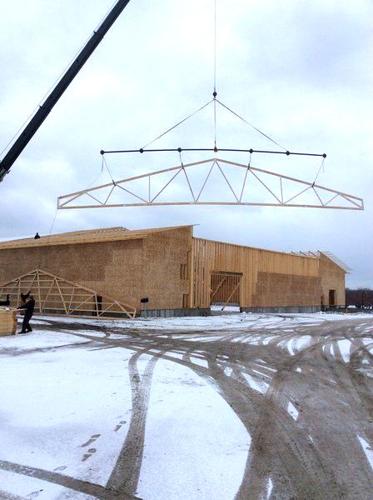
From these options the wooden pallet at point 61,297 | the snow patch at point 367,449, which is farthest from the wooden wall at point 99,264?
the snow patch at point 367,449

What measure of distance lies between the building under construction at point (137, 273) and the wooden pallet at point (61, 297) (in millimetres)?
59

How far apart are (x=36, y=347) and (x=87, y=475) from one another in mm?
9589

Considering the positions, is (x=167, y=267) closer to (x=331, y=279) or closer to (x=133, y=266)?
(x=133, y=266)

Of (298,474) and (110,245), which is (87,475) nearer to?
(298,474)

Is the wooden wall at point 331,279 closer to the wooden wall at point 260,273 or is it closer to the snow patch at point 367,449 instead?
the wooden wall at point 260,273

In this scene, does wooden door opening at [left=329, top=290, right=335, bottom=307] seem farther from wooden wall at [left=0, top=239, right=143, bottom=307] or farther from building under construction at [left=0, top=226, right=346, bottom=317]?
wooden wall at [left=0, top=239, right=143, bottom=307]

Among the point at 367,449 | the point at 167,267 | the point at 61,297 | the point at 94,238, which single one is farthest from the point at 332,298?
the point at 367,449

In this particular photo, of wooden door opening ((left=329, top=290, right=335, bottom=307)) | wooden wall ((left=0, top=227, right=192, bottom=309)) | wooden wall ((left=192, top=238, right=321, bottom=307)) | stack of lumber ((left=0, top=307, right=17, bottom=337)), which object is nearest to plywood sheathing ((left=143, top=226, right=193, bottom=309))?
wooden wall ((left=0, top=227, right=192, bottom=309))

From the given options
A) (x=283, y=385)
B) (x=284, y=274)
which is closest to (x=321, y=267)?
(x=284, y=274)

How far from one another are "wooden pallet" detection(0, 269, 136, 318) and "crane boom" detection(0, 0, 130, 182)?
41.1ft

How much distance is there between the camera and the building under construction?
27.9 metres

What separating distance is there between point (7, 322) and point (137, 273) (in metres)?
11.5

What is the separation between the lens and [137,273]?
27.5m

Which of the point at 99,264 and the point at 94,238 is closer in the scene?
the point at 99,264
